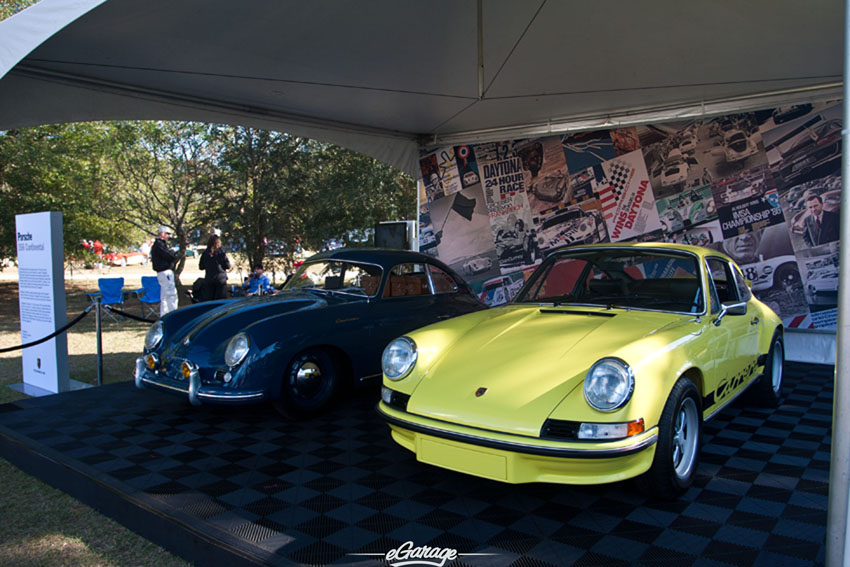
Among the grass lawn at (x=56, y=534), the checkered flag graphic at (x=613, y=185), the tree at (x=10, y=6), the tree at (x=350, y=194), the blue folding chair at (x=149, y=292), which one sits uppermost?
the tree at (x=10, y=6)

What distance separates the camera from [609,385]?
264cm

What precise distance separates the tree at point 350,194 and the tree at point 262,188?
39cm

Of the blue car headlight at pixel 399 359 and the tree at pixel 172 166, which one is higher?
the tree at pixel 172 166

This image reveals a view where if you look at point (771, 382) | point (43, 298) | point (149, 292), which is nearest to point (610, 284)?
point (771, 382)

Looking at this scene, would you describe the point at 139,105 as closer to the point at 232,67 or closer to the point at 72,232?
the point at 232,67

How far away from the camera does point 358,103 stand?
263 inches

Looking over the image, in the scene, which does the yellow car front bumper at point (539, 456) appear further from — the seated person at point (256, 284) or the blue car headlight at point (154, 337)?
the seated person at point (256, 284)

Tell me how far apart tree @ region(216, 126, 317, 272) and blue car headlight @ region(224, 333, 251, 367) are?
10.7 meters

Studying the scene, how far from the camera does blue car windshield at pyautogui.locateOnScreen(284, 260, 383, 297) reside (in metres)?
5.14

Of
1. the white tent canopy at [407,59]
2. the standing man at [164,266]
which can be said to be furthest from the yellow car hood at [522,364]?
the standing man at [164,266]

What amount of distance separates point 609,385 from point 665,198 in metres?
5.17

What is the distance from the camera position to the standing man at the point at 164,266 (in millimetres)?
9273

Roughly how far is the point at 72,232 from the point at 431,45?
1371cm

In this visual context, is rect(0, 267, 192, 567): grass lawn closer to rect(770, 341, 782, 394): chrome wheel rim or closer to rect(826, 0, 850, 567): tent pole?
rect(826, 0, 850, 567): tent pole
